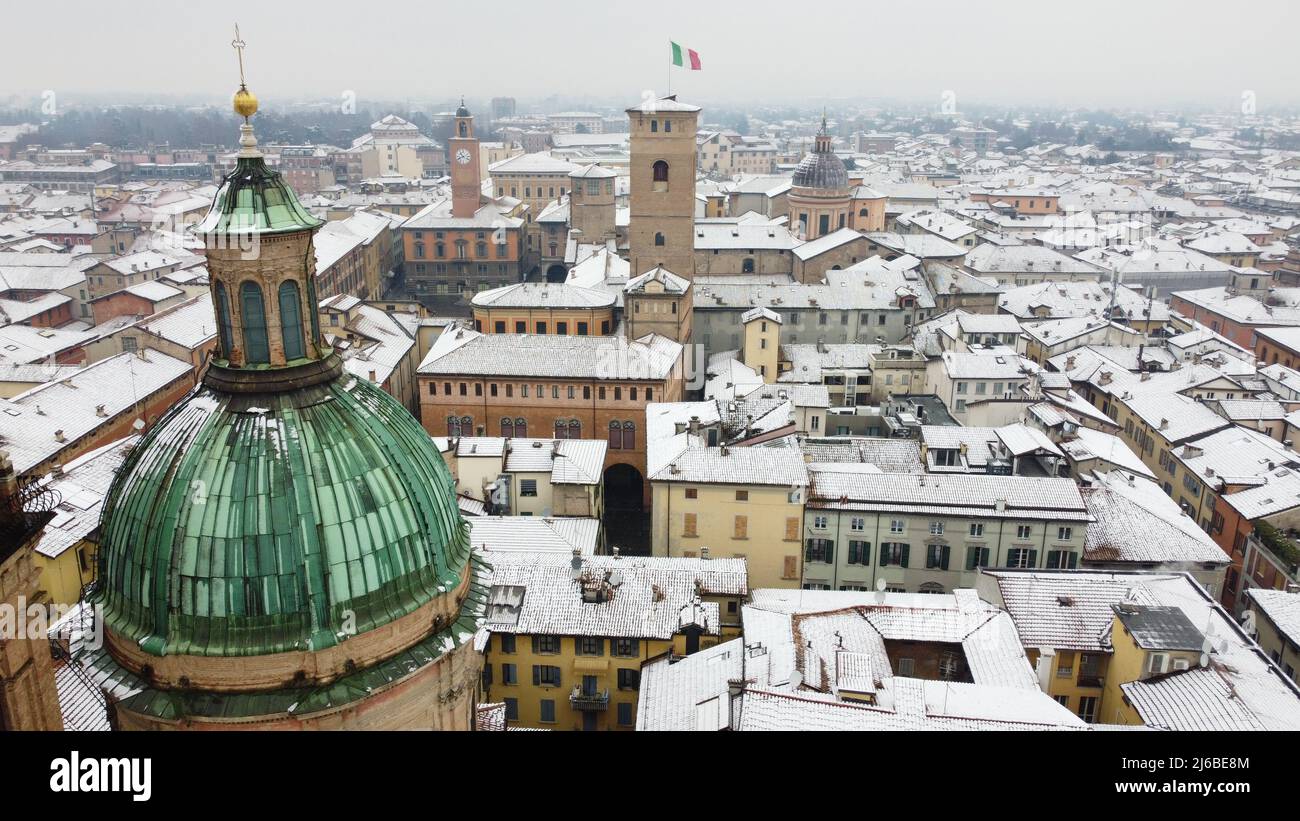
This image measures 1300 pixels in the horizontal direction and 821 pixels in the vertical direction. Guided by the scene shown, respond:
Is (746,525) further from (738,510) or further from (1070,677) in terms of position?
(1070,677)

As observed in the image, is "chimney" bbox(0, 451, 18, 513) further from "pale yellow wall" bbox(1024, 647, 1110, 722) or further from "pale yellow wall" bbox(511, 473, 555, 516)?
"pale yellow wall" bbox(511, 473, 555, 516)

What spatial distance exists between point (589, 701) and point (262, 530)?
15.9 meters

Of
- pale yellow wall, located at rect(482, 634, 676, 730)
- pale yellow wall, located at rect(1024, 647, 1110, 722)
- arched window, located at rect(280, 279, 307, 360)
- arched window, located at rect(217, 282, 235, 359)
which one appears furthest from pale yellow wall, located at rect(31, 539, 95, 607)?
pale yellow wall, located at rect(1024, 647, 1110, 722)

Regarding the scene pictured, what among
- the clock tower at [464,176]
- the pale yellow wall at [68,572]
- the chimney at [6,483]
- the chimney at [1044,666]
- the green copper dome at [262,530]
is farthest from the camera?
the clock tower at [464,176]

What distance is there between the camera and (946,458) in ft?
122

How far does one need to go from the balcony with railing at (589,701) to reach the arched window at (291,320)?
15851mm

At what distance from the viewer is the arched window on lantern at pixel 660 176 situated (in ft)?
173

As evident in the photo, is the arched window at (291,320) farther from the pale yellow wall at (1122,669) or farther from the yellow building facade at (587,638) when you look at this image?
the pale yellow wall at (1122,669)

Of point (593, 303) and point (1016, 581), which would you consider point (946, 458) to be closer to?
point (1016, 581)

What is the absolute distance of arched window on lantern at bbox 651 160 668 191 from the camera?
52.7 m

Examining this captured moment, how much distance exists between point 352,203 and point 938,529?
282 ft

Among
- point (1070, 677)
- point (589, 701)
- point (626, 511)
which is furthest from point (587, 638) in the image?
point (626, 511)

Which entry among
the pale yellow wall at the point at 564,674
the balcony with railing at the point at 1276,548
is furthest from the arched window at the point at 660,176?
the pale yellow wall at the point at 564,674
